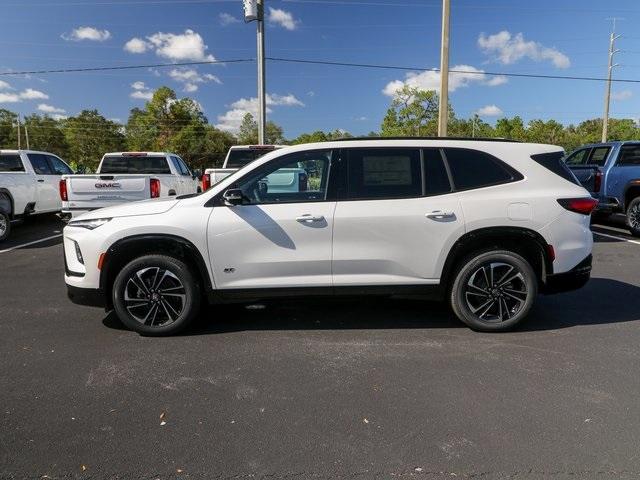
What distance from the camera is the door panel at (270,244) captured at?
443 centimetres

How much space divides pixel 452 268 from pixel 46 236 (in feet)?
31.9

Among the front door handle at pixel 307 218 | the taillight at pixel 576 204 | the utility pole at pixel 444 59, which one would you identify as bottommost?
the front door handle at pixel 307 218

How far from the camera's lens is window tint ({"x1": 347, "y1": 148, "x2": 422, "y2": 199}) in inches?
180

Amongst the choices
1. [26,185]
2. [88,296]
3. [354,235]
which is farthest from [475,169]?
[26,185]

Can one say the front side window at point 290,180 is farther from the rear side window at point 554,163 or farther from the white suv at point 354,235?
the rear side window at point 554,163

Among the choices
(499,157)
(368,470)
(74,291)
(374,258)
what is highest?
(499,157)

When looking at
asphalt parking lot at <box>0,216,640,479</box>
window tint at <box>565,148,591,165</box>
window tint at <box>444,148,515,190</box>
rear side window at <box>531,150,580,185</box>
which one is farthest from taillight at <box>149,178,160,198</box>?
window tint at <box>565,148,591,165</box>

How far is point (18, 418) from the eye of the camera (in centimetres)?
317

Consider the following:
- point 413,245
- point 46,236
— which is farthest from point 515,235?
point 46,236

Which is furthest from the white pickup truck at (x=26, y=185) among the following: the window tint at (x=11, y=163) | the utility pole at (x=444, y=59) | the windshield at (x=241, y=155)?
the utility pole at (x=444, y=59)

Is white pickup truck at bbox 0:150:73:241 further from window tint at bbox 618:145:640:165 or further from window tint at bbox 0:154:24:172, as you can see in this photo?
window tint at bbox 618:145:640:165

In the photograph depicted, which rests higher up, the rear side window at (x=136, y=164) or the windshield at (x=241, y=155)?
the windshield at (x=241, y=155)

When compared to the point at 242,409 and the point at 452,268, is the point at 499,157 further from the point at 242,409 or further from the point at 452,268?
the point at 242,409

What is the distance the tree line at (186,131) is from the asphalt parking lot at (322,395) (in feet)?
163
